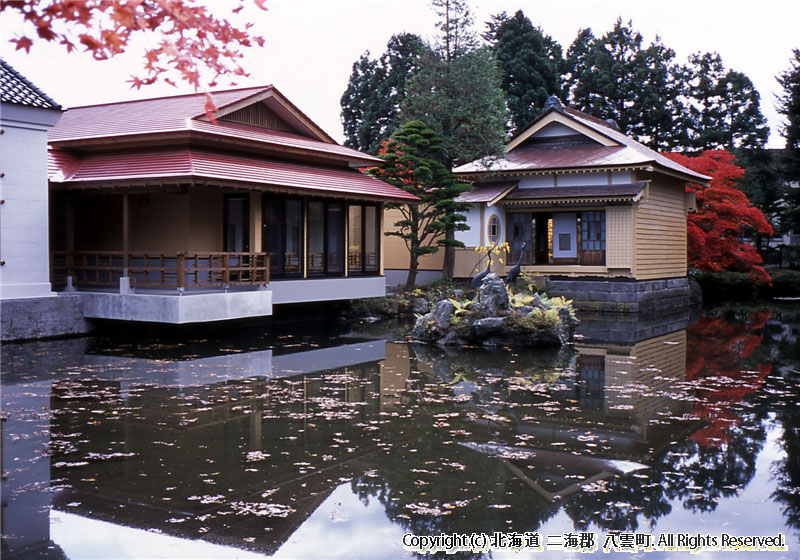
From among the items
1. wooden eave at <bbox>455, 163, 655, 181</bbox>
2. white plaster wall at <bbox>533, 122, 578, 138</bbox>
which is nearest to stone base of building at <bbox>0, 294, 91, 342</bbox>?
wooden eave at <bbox>455, 163, 655, 181</bbox>

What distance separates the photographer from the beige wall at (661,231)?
25766mm

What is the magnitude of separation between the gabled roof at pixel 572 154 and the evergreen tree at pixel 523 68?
12.5 meters

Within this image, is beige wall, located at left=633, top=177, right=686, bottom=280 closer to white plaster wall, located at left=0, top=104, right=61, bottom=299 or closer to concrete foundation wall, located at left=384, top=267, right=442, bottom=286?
concrete foundation wall, located at left=384, top=267, right=442, bottom=286

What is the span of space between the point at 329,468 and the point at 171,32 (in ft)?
12.8

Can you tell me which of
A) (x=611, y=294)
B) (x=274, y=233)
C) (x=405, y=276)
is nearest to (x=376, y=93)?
(x=405, y=276)

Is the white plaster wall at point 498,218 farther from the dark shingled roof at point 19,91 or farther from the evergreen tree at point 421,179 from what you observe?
the dark shingled roof at point 19,91

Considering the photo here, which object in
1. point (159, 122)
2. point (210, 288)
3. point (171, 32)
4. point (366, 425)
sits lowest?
point (366, 425)

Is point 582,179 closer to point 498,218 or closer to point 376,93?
point 498,218

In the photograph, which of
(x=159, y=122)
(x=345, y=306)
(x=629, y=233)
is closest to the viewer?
(x=159, y=122)

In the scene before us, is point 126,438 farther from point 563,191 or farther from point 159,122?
point 563,191

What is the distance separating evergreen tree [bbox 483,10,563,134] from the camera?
41094mm

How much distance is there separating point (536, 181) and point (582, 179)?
5.32 feet

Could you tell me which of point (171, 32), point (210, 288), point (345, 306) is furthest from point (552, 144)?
point (171, 32)

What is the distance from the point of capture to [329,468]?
21.5 ft
